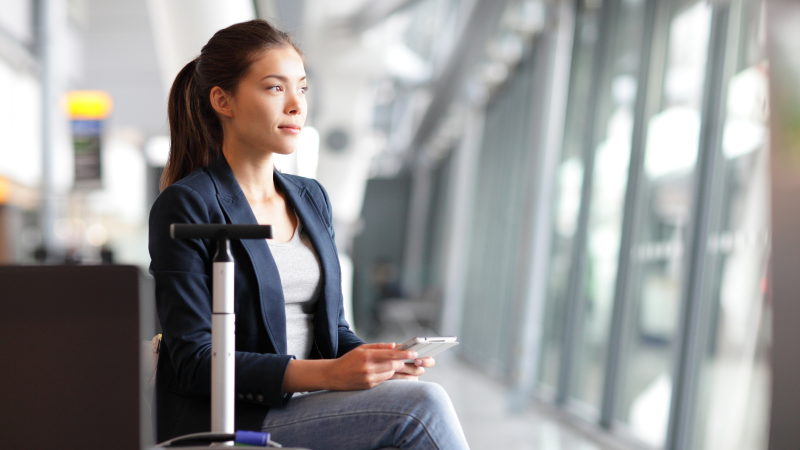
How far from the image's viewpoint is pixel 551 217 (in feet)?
20.1

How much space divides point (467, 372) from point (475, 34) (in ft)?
13.6

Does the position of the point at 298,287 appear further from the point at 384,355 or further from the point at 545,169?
the point at 545,169

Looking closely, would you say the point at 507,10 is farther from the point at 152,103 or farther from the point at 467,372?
the point at 152,103

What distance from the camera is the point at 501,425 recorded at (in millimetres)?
5051

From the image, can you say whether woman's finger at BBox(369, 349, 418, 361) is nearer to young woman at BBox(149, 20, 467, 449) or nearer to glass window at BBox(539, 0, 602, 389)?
young woman at BBox(149, 20, 467, 449)

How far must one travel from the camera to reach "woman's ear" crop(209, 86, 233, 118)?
163 centimetres

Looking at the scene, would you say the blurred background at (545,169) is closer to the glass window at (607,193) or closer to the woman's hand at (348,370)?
the glass window at (607,193)

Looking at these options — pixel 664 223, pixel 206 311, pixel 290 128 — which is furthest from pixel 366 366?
pixel 664 223

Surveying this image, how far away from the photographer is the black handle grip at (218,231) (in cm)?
123

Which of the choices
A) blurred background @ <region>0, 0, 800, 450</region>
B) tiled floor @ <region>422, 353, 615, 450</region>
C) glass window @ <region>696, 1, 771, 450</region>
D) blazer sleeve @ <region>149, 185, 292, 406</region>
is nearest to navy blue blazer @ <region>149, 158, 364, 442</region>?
blazer sleeve @ <region>149, 185, 292, 406</region>

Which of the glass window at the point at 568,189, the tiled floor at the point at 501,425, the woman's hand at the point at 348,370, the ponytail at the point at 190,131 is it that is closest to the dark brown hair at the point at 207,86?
the ponytail at the point at 190,131

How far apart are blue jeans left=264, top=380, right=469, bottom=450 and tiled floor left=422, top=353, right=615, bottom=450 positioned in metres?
2.99

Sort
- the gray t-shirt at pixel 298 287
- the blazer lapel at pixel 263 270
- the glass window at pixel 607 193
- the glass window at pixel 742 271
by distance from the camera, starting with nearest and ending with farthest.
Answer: the blazer lapel at pixel 263 270 < the gray t-shirt at pixel 298 287 < the glass window at pixel 742 271 < the glass window at pixel 607 193

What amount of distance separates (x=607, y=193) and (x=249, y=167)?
402cm
